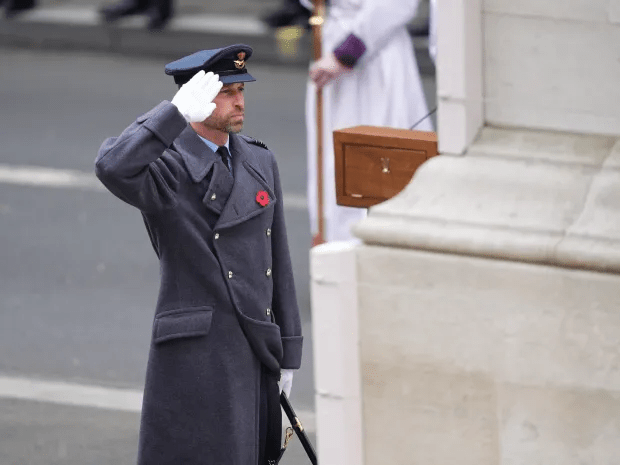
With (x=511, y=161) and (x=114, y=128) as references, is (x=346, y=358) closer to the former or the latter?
(x=511, y=161)

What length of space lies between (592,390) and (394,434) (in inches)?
24.4

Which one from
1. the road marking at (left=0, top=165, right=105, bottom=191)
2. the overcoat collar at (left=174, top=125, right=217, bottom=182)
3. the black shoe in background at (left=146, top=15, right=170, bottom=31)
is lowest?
the black shoe in background at (left=146, top=15, right=170, bottom=31)

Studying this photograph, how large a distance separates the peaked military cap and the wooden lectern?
0.44 m

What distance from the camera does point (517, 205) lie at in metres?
4.36

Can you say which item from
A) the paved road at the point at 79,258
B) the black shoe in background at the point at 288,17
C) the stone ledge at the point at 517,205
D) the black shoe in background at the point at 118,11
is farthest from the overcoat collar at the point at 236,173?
the black shoe in background at the point at 118,11

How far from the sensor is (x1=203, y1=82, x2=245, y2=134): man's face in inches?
214

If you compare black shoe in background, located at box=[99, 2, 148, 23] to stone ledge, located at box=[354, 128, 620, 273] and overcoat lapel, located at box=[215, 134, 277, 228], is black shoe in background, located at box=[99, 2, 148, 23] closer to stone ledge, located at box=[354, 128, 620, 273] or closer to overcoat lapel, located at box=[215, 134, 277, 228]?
overcoat lapel, located at box=[215, 134, 277, 228]

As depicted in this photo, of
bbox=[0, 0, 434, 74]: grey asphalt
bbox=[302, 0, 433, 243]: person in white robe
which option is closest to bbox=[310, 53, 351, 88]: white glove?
bbox=[302, 0, 433, 243]: person in white robe

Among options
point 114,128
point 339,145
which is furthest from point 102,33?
point 339,145

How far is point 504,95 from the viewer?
4.53 metres

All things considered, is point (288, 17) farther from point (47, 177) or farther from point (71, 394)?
point (71, 394)

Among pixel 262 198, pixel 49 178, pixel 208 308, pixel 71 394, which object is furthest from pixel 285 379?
pixel 49 178

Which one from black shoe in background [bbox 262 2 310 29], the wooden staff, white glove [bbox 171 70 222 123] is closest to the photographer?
white glove [bbox 171 70 222 123]

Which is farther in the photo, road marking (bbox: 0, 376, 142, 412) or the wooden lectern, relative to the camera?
road marking (bbox: 0, 376, 142, 412)
